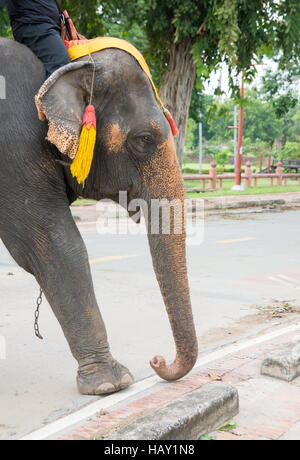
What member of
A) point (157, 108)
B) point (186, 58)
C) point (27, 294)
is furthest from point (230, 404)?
point (186, 58)

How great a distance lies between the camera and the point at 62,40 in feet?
11.9

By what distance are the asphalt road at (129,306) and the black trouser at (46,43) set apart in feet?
5.96

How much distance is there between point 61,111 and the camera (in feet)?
10.7

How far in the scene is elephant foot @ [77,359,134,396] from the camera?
3.78m

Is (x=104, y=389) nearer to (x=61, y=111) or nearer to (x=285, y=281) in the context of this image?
(x=61, y=111)

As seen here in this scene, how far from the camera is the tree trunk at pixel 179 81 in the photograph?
45.3 ft

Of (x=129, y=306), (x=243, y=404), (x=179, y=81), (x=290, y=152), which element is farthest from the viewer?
(x=290, y=152)

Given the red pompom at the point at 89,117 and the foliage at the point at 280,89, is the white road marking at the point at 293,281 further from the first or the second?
the foliage at the point at 280,89

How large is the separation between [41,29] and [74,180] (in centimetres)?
83

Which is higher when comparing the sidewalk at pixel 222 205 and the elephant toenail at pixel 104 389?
the sidewalk at pixel 222 205

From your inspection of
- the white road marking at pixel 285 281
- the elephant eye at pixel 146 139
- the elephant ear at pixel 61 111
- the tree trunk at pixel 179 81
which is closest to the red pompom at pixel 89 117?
the elephant ear at pixel 61 111

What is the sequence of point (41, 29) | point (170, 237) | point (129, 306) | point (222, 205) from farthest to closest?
point (222, 205), point (129, 306), point (41, 29), point (170, 237)

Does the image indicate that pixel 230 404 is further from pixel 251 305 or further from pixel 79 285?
pixel 251 305

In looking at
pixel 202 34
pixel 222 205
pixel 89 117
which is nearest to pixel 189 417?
pixel 89 117
